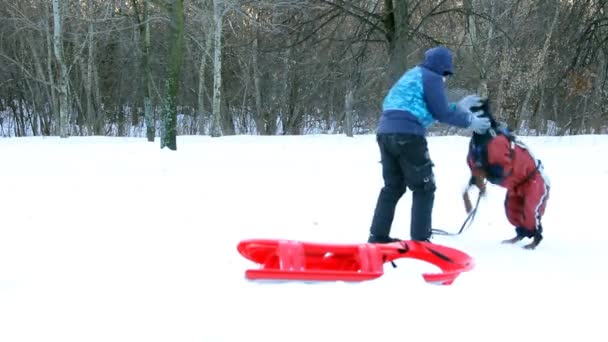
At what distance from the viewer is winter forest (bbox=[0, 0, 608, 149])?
15320 mm

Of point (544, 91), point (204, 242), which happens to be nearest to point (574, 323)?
point (204, 242)

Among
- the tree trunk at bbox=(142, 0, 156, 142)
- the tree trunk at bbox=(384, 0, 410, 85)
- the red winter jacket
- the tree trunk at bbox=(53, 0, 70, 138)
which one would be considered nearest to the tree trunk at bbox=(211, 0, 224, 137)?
the tree trunk at bbox=(142, 0, 156, 142)

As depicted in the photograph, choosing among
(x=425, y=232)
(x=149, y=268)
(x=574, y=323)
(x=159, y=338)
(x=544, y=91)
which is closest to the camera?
(x=159, y=338)

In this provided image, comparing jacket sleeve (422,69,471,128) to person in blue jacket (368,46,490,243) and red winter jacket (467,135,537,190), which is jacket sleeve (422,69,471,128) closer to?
person in blue jacket (368,46,490,243)

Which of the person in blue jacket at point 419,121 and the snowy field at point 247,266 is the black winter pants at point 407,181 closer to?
the person in blue jacket at point 419,121

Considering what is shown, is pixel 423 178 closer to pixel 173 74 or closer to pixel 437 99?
pixel 437 99

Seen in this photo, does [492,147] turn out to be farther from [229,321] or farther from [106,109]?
[106,109]

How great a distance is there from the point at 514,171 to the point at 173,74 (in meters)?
9.50

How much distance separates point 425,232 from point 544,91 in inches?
1059

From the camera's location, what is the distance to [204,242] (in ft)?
17.0

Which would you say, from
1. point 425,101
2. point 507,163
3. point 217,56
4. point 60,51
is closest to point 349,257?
point 425,101

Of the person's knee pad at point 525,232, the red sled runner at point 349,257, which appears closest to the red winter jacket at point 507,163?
the person's knee pad at point 525,232

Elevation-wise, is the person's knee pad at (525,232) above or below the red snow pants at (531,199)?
below

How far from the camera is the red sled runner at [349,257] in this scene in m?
3.89
